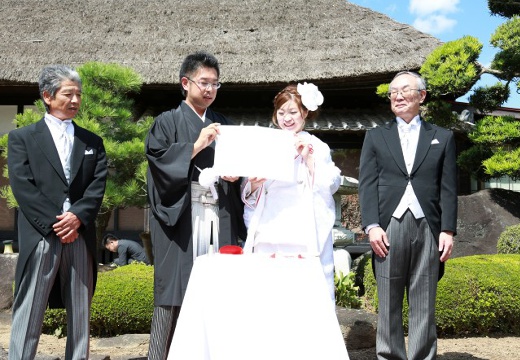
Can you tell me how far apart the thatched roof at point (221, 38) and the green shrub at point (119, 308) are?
4.22m

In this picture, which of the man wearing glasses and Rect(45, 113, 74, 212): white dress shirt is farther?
the man wearing glasses

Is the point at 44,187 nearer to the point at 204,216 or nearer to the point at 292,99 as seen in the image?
the point at 204,216

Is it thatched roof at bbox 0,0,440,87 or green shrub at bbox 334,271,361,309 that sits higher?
thatched roof at bbox 0,0,440,87

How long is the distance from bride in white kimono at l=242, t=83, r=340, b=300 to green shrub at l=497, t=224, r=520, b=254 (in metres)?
3.83

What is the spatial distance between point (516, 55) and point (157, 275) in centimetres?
563

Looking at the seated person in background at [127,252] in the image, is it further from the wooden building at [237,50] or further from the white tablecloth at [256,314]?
the white tablecloth at [256,314]

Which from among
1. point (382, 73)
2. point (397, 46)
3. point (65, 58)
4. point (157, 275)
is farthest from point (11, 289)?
point (397, 46)

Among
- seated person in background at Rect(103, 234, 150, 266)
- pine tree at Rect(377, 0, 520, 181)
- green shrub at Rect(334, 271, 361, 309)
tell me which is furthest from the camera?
seated person in background at Rect(103, 234, 150, 266)

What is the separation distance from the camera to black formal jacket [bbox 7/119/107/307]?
2986mm

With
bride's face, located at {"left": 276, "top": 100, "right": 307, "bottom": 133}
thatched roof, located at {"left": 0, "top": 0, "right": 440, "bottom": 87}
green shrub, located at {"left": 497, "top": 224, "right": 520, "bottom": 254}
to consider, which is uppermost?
thatched roof, located at {"left": 0, "top": 0, "right": 440, "bottom": 87}

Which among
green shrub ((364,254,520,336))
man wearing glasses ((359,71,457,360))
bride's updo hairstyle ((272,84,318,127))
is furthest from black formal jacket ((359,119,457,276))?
green shrub ((364,254,520,336))

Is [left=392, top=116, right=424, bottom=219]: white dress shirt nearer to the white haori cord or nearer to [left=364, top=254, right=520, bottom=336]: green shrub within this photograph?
the white haori cord

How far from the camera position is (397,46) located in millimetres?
8680

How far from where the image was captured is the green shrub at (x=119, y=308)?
494 centimetres
